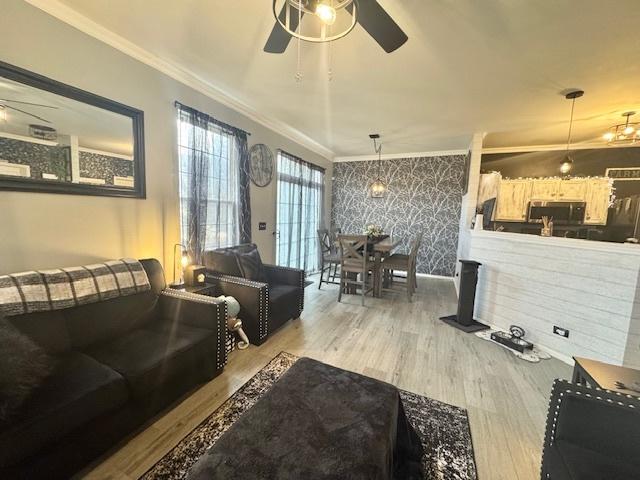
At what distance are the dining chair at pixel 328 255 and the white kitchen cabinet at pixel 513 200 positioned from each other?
10.9 feet

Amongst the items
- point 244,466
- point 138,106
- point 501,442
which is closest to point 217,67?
point 138,106

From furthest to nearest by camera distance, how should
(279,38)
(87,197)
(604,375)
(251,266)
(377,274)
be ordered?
1. (377,274)
2. (251,266)
3. (87,197)
4. (279,38)
5. (604,375)

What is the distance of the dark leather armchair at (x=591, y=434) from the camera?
101cm

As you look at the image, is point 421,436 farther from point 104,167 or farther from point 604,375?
point 104,167

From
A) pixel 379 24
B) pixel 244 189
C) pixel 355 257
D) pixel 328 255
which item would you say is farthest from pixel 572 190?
pixel 244 189

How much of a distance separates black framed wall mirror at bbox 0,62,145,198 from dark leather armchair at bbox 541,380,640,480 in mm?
3083

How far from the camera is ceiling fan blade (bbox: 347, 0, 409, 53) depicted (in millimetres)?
1289

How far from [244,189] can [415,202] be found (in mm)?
3764

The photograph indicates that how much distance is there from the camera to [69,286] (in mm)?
1687

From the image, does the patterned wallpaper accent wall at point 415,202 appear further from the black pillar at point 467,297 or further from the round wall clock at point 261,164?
the round wall clock at point 261,164

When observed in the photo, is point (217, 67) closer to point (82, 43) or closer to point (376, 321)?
point (82, 43)

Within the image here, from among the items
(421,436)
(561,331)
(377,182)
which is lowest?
(421,436)

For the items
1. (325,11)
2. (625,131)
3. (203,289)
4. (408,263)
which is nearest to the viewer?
(325,11)

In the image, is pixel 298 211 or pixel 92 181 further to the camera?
pixel 298 211
